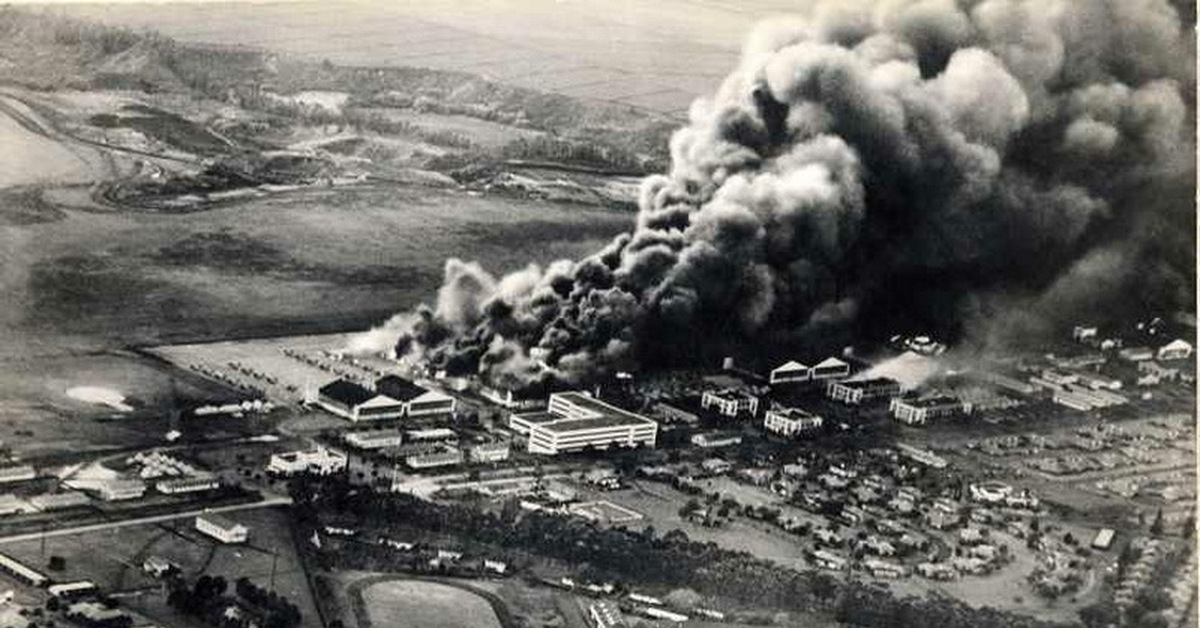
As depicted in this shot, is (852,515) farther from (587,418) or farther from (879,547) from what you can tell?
(587,418)

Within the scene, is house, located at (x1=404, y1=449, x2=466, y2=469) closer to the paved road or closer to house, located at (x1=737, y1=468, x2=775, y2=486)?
the paved road

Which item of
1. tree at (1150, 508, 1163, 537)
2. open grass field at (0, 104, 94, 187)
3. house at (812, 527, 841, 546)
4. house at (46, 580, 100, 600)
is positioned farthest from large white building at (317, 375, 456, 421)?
tree at (1150, 508, 1163, 537)

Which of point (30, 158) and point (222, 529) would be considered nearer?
point (222, 529)

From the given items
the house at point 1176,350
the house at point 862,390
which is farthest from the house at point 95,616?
the house at point 1176,350

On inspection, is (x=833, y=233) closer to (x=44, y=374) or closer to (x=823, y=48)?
(x=823, y=48)

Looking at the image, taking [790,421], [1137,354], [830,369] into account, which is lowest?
[790,421]

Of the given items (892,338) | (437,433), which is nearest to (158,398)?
(437,433)

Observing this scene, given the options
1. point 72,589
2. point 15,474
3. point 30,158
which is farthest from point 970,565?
point 30,158
